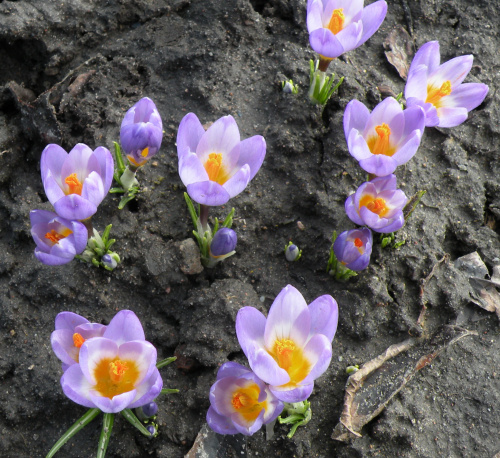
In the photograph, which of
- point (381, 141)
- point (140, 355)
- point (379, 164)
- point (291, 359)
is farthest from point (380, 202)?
point (140, 355)

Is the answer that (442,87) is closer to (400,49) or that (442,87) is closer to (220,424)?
(400,49)

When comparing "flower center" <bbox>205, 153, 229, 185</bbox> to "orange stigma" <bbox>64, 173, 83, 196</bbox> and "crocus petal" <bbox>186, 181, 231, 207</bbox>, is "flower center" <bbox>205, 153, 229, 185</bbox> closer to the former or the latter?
"crocus petal" <bbox>186, 181, 231, 207</bbox>

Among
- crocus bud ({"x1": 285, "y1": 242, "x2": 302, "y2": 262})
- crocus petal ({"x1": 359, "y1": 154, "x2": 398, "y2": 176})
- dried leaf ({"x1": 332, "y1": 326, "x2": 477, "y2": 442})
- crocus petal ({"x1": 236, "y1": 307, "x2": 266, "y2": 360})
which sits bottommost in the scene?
dried leaf ({"x1": 332, "y1": 326, "x2": 477, "y2": 442})

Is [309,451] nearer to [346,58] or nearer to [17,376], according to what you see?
[17,376]

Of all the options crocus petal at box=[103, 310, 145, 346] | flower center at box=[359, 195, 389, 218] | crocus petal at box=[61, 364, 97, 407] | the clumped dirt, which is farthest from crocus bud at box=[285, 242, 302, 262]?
crocus petal at box=[61, 364, 97, 407]

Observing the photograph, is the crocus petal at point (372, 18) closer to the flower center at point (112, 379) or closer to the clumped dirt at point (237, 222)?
the clumped dirt at point (237, 222)

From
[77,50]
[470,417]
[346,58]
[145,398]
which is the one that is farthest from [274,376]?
[77,50]
